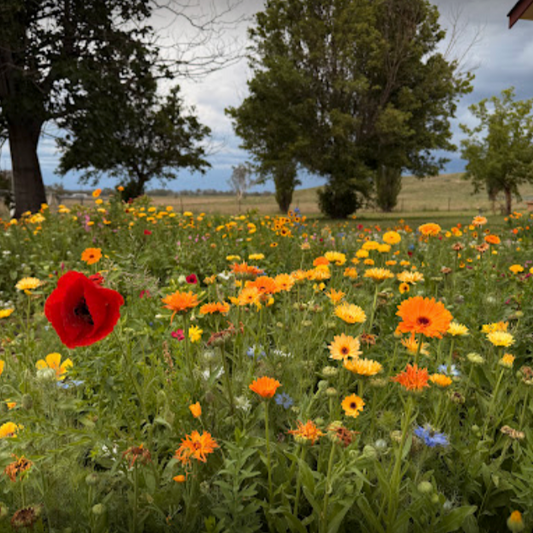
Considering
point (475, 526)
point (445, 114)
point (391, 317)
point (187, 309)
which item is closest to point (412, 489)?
point (475, 526)

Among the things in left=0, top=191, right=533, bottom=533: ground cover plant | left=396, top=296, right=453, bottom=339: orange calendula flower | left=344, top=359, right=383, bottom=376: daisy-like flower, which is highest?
left=396, top=296, right=453, bottom=339: orange calendula flower

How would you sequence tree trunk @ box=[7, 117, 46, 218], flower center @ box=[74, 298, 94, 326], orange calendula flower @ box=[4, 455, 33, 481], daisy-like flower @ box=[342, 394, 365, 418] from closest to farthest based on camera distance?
orange calendula flower @ box=[4, 455, 33, 481]
flower center @ box=[74, 298, 94, 326]
daisy-like flower @ box=[342, 394, 365, 418]
tree trunk @ box=[7, 117, 46, 218]

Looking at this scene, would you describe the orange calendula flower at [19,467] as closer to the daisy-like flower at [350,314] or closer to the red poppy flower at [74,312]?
the red poppy flower at [74,312]

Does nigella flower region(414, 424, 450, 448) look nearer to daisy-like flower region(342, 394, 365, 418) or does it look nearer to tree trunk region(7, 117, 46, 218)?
daisy-like flower region(342, 394, 365, 418)

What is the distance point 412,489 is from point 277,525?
39 centimetres

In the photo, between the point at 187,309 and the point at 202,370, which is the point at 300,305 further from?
the point at 187,309

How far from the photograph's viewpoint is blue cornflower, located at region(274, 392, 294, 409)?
1617mm

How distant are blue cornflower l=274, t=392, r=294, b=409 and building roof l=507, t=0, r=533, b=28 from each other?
766 cm

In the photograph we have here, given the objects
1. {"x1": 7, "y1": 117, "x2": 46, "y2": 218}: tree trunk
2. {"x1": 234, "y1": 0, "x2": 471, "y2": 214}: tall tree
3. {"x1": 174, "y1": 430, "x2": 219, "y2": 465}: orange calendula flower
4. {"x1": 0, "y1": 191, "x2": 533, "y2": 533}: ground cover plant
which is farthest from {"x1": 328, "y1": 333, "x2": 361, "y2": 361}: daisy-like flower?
{"x1": 234, "y1": 0, "x2": 471, "y2": 214}: tall tree

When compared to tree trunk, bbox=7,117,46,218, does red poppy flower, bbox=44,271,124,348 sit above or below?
below

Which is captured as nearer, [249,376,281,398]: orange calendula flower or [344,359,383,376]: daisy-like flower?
[249,376,281,398]: orange calendula flower

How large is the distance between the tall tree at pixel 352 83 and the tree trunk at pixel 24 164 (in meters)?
10.1

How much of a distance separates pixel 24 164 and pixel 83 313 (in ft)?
43.4

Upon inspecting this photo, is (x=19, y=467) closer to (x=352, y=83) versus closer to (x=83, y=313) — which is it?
(x=83, y=313)
